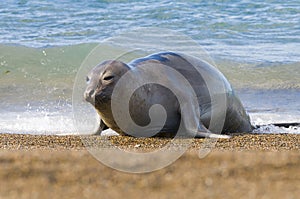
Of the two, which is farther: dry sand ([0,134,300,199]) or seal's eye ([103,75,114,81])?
seal's eye ([103,75,114,81])

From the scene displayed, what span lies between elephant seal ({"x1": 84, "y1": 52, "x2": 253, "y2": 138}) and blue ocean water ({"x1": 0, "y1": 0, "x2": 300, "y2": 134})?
2.33ft

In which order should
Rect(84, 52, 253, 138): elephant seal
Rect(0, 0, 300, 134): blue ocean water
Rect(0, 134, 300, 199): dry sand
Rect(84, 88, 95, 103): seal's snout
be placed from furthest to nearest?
Rect(0, 0, 300, 134): blue ocean water < Rect(84, 52, 253, 138): elephant seal < Rect(84, 88, 95, 103): seal's snout < Rect(0, 134, 300, 199): dry sand

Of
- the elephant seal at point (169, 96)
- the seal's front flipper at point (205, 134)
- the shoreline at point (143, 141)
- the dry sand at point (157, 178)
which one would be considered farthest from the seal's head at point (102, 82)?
the dry sand at point (157, 178)

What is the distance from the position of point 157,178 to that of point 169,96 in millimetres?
2956

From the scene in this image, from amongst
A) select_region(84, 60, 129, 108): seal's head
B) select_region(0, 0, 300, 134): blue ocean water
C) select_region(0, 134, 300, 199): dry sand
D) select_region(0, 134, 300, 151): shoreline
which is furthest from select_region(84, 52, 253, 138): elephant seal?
select_region(0, 134, 300, 199): dry sand

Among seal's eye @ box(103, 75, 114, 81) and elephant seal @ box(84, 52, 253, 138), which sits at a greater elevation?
seal's eye @ box(103, 75, 114, 81)

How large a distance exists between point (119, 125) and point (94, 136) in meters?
0.28

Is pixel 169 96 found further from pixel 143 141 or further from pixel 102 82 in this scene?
pixel 102 82

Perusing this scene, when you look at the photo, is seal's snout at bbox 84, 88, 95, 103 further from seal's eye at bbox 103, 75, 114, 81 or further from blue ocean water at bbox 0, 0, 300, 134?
blue ocean water at bbox 0, 0, 300, 134

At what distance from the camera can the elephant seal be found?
514cm

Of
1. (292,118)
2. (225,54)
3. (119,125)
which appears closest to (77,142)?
(119,125)

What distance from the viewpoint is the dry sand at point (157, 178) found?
2584mm

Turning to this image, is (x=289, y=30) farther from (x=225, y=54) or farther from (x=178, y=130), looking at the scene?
(x=178, y=130)

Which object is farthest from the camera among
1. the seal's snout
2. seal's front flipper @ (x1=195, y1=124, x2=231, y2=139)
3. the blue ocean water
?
the blue ocean water
